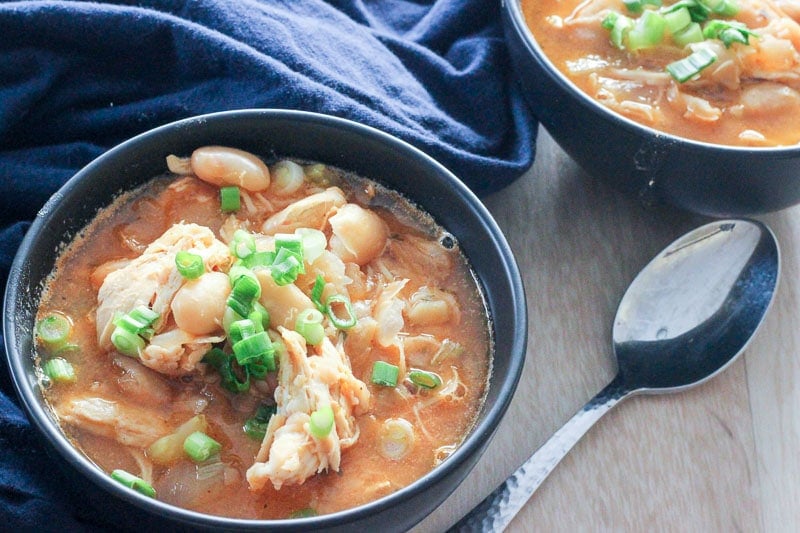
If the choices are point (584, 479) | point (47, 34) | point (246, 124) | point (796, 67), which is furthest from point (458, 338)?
point (47, 34)

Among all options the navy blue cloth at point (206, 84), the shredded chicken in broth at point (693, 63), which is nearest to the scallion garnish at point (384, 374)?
the navy blue cloth at point (206, 84)

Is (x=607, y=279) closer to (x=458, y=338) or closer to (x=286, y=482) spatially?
(x=458, y=338)

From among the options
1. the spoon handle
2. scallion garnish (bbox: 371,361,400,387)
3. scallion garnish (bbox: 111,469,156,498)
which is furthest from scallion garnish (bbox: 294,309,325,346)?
the spoon handle

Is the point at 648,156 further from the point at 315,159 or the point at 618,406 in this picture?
the point at 315,159

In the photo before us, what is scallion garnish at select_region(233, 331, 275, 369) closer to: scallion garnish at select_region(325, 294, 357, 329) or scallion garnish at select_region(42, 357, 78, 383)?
scallion garnish at select_region(325, 294, 357, 329)

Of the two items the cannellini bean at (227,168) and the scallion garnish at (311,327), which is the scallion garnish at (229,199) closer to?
the cannellini bean at (227,168)

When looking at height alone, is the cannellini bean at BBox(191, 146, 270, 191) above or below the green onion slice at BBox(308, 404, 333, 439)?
above
